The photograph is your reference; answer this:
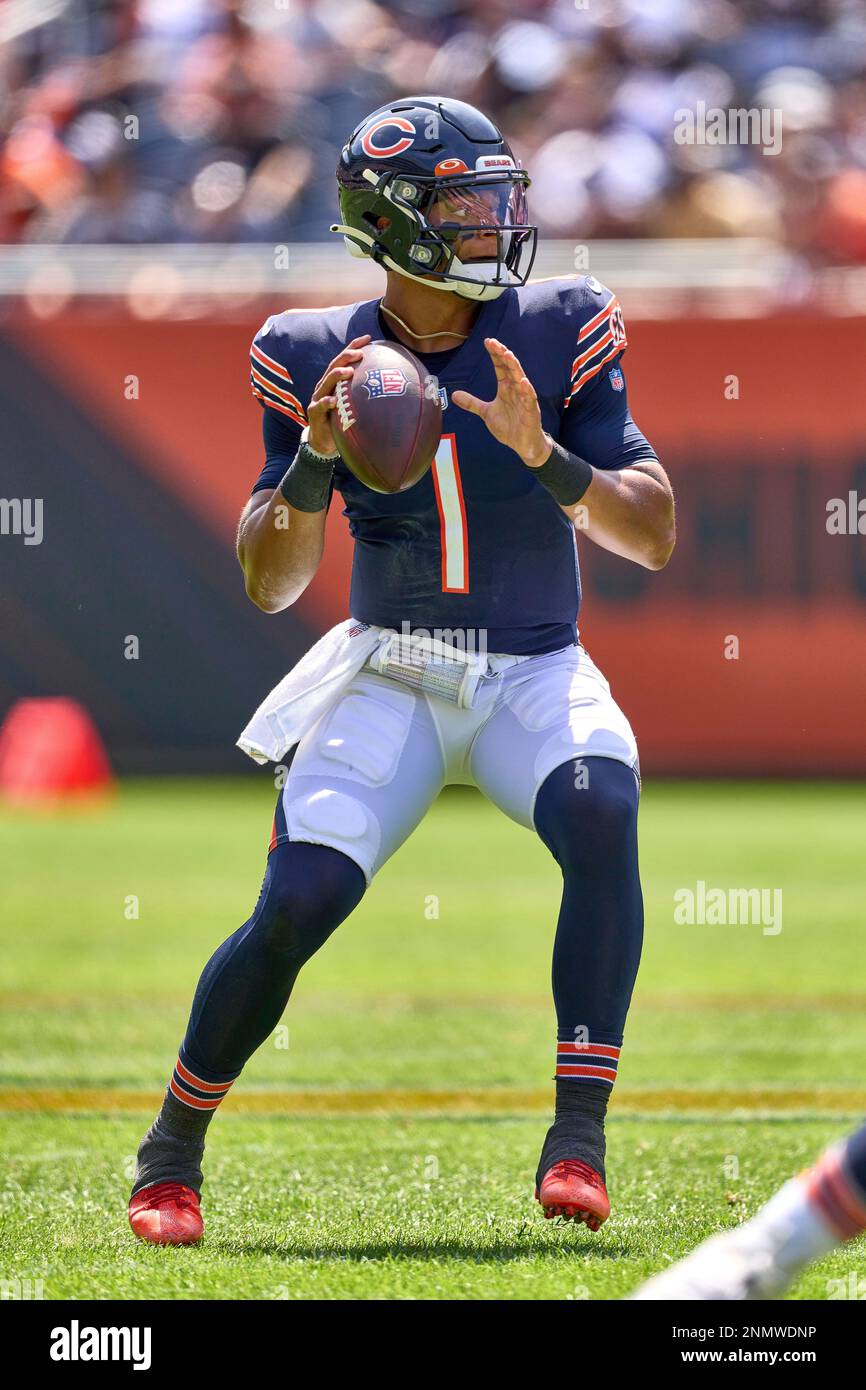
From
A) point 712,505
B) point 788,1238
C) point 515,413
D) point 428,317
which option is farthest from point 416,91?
point 788,1238

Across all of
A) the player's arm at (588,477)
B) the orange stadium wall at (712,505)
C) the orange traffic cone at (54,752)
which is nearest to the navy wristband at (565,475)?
the player's arm at (588,477)

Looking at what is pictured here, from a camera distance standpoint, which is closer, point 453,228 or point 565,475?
Result: point 565,475

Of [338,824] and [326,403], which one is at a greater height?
[326,403]

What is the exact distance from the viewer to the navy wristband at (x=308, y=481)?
3.47 metres

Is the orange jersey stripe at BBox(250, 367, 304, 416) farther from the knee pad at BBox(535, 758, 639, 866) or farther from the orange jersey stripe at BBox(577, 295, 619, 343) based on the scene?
the knee pad at BBox(535, 758, 639, 866)

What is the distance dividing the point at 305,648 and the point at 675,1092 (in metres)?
6.84

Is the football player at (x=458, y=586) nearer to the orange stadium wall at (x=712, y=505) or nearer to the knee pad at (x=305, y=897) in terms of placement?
the knee pad at (x=305, y=897)

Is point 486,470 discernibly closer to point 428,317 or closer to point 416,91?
point 428,317

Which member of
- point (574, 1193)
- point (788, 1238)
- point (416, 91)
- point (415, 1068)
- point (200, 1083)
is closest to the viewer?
point (788, 1238)

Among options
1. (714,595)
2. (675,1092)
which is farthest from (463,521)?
(714,595)

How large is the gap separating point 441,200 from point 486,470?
0.49 meters

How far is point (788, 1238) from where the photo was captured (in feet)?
7.69

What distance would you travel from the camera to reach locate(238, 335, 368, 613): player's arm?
3463 mm

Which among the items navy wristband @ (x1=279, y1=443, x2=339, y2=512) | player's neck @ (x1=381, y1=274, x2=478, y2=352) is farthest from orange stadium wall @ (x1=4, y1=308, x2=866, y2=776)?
navy wristband @ (x1=279, y1=443, x2=339, y2=512)
